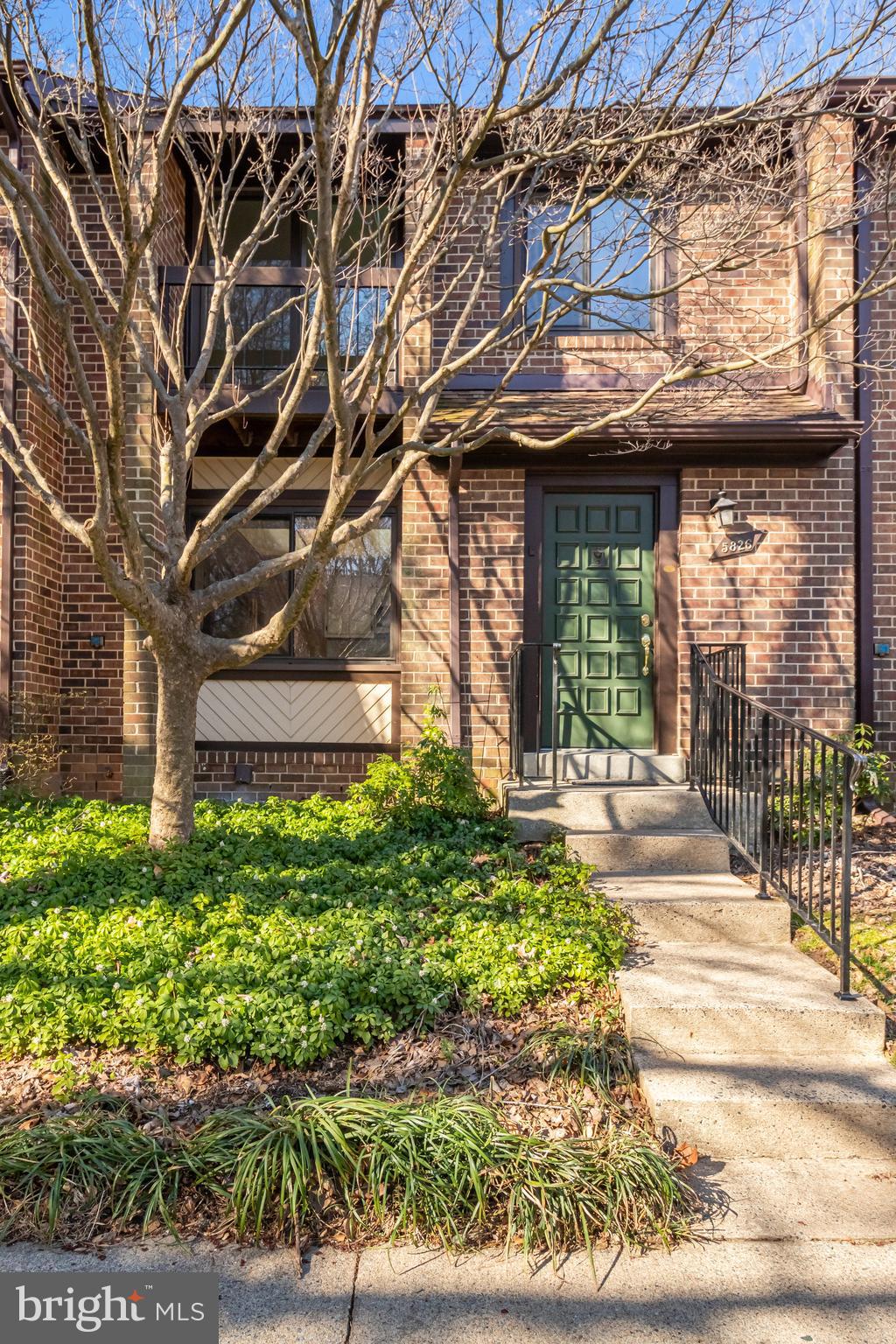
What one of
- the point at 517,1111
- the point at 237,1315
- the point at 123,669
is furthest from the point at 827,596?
the point at 237,1315

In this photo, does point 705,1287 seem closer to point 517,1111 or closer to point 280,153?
point 517,1111

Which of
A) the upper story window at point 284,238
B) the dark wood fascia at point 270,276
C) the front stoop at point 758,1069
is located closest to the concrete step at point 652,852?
the front stoop at point 758,1069

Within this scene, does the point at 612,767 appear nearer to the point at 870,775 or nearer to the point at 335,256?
the point at 870,775

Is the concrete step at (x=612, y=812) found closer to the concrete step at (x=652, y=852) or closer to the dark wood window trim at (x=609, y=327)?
the concrete step at (x=652, y=852)

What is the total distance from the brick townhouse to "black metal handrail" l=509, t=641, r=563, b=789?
0.09 m

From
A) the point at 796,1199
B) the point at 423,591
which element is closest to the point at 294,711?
the point at 423,591

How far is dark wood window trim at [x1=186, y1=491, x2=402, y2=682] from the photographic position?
800cm

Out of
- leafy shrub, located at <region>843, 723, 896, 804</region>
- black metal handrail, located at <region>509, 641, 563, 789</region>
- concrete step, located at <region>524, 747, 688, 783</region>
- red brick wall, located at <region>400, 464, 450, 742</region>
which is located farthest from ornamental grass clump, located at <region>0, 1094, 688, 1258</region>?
red brick wall, located at <region>400, 464, 450, 742</region>

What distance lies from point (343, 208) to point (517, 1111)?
4.06 meters

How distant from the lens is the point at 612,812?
5977 mm

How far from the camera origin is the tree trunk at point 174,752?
5.02m

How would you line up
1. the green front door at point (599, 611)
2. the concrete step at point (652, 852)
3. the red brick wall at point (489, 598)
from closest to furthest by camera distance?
the concrete step at point (652, 852) → the red brick wall at point (489, 598) → the green front door at point (599, 611)

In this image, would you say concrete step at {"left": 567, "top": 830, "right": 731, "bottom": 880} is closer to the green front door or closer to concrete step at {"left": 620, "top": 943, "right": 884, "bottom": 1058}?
concrete step at {"left": 620, "top": 943, "right": 884, "bottom": 1058}

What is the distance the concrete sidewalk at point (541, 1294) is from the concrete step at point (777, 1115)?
45 centimetres
